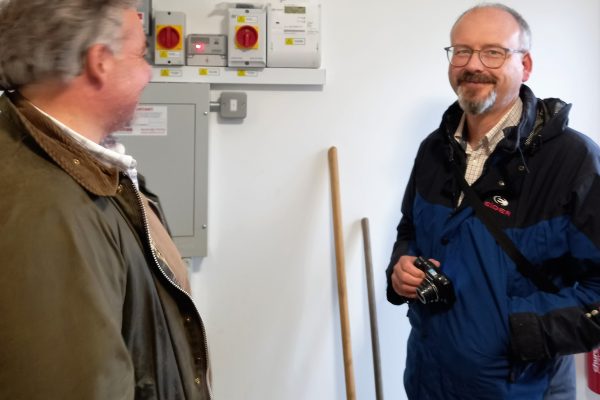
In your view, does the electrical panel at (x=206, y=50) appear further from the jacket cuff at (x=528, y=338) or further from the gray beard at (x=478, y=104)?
the jacket cuff at (x=528, y=338)

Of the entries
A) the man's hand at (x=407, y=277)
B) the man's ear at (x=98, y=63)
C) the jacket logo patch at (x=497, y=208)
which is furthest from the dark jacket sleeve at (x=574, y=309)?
the man's ear at (x=98, y=63)

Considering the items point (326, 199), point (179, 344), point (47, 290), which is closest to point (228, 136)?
point (326, 199)

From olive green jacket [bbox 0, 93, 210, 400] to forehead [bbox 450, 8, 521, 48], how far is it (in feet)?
3.25

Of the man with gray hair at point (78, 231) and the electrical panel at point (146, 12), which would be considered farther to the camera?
the electrical panel at point (146, 12)

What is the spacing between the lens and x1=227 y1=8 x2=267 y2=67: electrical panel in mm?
1730

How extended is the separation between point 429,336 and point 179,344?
2.35ft

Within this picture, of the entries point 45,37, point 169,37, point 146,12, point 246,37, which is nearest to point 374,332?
point 246,37

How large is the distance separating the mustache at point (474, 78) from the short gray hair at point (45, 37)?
0.93 metres

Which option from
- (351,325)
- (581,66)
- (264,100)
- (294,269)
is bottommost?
(351,325)

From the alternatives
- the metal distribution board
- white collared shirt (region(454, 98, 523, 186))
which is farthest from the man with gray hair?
the metal distribution board

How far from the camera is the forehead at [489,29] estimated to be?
1286mm

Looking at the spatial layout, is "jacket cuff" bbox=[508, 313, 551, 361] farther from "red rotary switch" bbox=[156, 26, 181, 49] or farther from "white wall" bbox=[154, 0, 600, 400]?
"red rotary switch" bbox=[156, 26, 181, 49]

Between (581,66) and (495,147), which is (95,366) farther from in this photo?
(581,66)

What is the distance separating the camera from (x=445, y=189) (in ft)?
4.36
